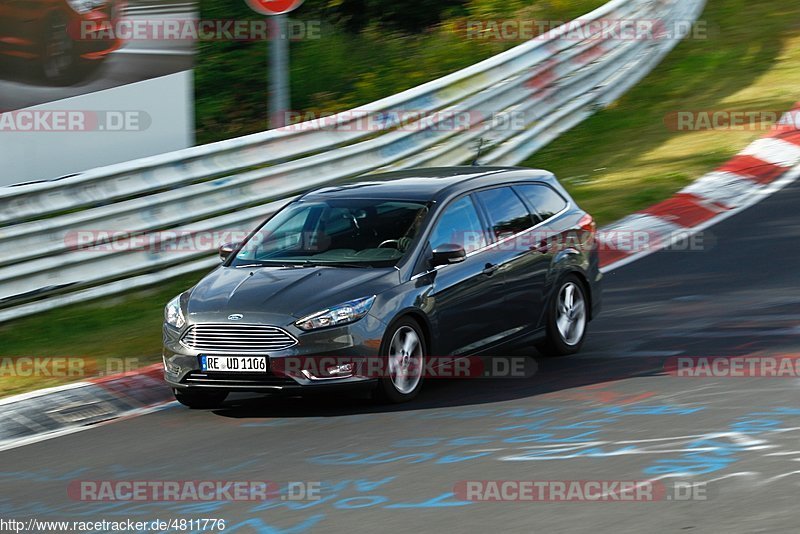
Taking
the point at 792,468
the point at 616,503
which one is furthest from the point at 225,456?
the point at 792,468

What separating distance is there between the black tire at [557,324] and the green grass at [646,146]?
3095mm

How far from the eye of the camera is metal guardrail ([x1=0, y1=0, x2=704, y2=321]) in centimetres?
1207

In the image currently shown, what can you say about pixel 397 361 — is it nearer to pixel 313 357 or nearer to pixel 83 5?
pixel 313 357

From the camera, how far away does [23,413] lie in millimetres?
9125

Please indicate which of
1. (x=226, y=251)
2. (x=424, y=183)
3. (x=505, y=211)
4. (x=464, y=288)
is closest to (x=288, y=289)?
(x=226, y=251)

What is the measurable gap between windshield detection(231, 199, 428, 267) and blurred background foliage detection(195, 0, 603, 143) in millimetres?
7918

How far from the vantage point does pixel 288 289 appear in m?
9.06

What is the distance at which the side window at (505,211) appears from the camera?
33.6ft

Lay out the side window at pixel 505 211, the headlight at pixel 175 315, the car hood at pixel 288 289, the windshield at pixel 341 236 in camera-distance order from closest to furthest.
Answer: the car hood at pixel 288 289 < the headlight at pixel 175 315 < the windshield at pixel 341 236 < the side window at pixel 505 211

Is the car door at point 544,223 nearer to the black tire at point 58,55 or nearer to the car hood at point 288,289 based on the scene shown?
the car hood at point 288,289

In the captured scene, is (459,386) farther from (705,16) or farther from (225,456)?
(705,16)

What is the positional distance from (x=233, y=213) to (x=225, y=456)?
19.3 feet

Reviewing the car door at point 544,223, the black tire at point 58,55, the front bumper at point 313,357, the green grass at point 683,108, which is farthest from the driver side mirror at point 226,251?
the green grass at point 683,108

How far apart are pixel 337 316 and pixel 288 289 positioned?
1.46 feet
